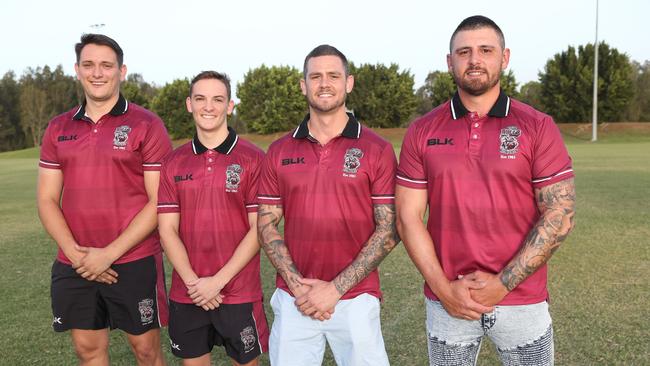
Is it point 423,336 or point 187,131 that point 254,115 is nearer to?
point 187,131

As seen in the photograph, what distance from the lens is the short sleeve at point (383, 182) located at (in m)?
3.08

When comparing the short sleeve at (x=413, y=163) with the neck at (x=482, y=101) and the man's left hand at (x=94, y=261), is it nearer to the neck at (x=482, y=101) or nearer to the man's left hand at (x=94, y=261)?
the neck at (x=482, y=101)

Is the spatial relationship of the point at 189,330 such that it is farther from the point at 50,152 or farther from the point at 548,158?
the point at 548,158

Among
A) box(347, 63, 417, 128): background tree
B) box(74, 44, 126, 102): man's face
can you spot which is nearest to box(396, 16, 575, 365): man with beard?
box(74, 44, 126, 102): man's face

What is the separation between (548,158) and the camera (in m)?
2.67

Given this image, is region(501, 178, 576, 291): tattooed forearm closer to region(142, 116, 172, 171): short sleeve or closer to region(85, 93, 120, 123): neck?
region(142, 116, 172, 171): short sleeve

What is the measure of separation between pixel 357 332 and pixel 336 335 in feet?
0.45

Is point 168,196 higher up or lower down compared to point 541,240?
higher up

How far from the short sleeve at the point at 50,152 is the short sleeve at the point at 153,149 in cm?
60

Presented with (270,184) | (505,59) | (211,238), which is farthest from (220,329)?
(505,59)

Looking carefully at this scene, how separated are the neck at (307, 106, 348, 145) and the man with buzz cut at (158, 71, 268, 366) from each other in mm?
513

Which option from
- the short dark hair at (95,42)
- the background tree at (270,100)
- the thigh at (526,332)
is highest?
the background tree at (270,100)

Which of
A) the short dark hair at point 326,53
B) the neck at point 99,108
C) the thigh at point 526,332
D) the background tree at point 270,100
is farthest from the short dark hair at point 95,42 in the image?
the background tree at point 270,100

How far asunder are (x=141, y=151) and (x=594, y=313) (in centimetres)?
451
